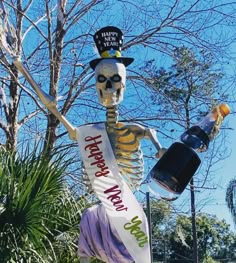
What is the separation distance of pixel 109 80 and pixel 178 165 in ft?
3.01

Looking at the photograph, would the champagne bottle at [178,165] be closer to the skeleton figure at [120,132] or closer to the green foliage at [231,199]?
the skeleton figure at [120,132]

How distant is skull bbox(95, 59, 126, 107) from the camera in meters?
3.85

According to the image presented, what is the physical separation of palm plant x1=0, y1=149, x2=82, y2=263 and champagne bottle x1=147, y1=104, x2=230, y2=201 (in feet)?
4.98

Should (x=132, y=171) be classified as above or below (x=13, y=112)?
below

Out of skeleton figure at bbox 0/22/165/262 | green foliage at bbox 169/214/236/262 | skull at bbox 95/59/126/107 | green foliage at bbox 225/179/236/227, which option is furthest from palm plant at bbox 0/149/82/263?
green foliage at bbox 169/214/236/262

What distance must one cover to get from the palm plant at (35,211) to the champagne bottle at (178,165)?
1519mm

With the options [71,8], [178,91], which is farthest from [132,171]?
[71,8]

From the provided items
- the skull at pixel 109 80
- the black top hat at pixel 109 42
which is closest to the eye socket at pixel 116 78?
the skull at pixel 109 80

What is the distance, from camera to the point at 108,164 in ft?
12.3

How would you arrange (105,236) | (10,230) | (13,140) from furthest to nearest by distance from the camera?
(13,140)
(10,230)
(105,236)

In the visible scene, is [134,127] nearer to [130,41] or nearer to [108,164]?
[108,164]

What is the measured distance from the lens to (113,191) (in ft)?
12.2

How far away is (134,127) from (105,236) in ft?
2.51

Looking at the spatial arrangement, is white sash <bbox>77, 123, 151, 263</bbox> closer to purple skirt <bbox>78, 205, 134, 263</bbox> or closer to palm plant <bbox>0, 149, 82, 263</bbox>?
purple skirt <bbox>78, 205, 134, 263</bbox>
